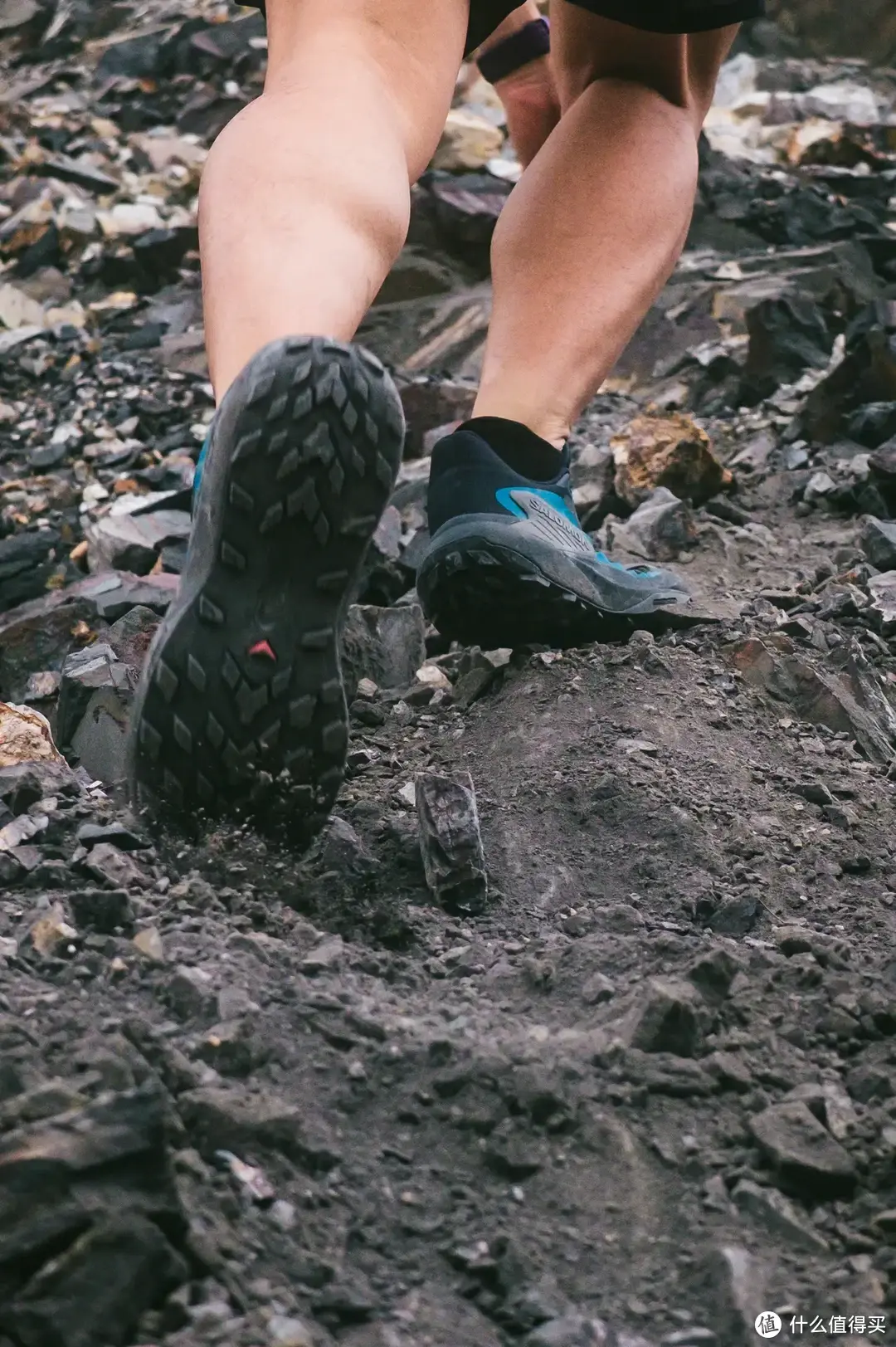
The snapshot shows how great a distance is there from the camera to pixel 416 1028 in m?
1.23

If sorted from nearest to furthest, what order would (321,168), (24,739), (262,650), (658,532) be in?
1. (262,650)
2. (321,168)
3. (24,739)
4. (658,532)

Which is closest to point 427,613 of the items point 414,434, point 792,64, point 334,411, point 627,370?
point 334,411

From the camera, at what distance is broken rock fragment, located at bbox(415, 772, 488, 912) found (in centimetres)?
156

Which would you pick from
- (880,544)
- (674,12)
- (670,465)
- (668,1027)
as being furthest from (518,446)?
(670,465)

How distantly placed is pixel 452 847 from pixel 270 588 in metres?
0.42

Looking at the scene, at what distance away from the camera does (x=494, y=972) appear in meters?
1.40

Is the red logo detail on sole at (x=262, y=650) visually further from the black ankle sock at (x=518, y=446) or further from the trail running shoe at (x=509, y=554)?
the black ankle sock at (x=518, y=446)

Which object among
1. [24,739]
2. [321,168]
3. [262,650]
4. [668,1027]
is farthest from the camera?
[24,739]

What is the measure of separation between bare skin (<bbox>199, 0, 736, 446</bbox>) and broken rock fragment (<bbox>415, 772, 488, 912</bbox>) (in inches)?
22.4

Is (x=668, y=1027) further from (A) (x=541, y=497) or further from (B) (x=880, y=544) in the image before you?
(B) (x=880, y=544)

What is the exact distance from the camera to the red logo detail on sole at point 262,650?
134 centimetres

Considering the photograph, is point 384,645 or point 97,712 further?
point 384,645

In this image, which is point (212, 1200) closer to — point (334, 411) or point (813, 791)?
point (334, 411)

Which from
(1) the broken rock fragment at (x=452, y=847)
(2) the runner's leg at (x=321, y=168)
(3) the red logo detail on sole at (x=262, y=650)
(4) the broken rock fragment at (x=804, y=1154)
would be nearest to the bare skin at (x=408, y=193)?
(2) the runner's leg at (x=321, y=168)
